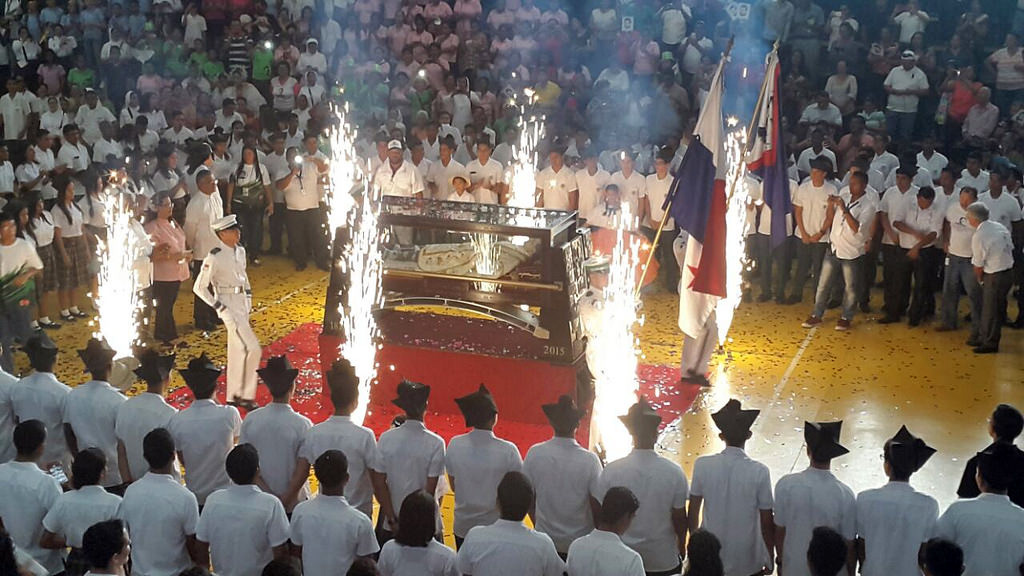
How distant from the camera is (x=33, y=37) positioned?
72.8 ft

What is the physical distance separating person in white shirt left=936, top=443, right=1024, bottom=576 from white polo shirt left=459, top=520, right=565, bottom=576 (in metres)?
2.30

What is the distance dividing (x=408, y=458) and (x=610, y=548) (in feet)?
6.16

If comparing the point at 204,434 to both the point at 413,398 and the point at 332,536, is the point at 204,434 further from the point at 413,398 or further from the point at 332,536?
the point at 332,536

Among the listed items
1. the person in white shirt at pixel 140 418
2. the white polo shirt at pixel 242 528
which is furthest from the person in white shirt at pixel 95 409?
the white polo shirt at pixel 242 528

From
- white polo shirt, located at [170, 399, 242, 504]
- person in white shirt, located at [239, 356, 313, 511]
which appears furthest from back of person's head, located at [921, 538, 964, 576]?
white polo shirt, located at [170, 399, 242, 504]

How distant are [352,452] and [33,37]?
1713 centimetres

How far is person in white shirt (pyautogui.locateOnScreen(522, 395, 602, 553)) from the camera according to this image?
24.8ft

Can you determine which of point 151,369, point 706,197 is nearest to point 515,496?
point 151,369

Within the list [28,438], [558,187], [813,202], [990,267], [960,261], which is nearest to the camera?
[28,438]

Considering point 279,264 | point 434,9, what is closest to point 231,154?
point 279,264

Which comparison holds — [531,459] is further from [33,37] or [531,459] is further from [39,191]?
[33,37]

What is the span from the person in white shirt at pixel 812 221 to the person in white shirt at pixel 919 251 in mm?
823

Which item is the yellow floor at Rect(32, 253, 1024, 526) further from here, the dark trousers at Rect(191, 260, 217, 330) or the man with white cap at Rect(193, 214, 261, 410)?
the man with white cap at Rect(193, 214, 261, 410)

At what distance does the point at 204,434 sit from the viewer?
8094 millimetres
